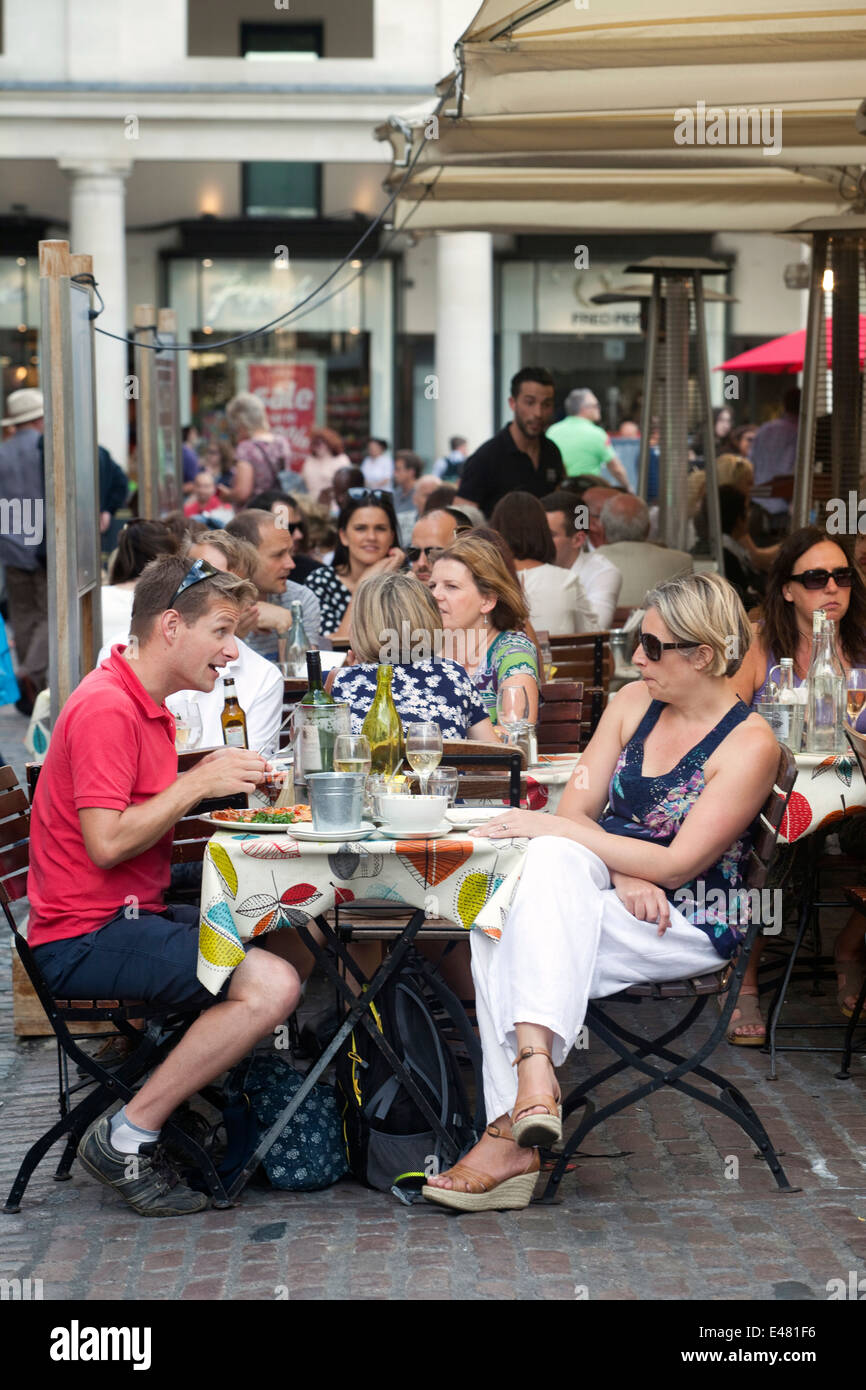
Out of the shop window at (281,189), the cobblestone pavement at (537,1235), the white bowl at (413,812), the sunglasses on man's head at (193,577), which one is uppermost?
the shop window at (281,189)

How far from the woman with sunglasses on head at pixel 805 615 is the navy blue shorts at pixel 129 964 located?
223 cm

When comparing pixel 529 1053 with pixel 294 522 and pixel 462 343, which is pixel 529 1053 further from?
pixel 462 343

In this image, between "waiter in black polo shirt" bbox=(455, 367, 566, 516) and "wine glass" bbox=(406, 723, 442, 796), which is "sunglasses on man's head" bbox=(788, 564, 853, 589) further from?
"waiter in black polo shirt" bbox=(455, 367, 566, 516)

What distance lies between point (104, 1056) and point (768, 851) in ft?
7.24

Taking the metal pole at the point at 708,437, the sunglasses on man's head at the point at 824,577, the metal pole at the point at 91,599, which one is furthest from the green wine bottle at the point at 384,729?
the metal pole at the point at 708,437

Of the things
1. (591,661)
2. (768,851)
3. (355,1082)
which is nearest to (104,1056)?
(355,1082)

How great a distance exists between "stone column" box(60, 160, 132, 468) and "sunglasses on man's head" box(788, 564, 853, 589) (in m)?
15.8

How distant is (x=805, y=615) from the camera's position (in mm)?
6016

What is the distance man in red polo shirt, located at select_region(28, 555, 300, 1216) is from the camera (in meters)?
4.30

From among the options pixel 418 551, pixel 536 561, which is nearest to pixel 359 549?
pixel 418 551

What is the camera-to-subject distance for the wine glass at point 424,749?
458 centimetres

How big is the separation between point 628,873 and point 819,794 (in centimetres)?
105

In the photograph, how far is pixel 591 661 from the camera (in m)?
7.58

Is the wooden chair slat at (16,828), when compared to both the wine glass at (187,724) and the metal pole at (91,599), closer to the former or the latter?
the wine glass at (187,724)
